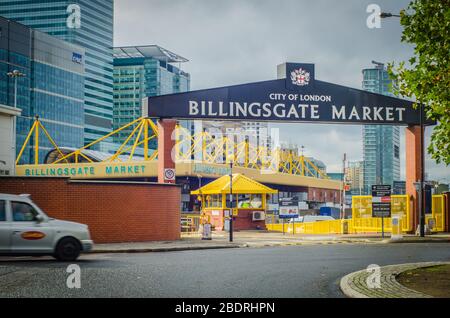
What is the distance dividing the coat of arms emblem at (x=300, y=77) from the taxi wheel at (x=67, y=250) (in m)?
18.2

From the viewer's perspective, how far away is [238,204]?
151 ft

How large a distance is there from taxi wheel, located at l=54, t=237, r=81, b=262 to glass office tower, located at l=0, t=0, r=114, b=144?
16887 centimetres

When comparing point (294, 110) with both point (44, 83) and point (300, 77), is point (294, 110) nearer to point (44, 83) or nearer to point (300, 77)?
point (300, 77)

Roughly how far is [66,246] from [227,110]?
1583cm

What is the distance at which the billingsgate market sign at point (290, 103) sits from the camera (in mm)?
30500

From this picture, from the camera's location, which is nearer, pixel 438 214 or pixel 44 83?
pixel 438 214

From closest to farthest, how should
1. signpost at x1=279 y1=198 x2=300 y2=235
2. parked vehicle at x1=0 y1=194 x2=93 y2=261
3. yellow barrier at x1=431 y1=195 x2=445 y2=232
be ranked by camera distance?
1. parked vehicle at x1=0 y1=194 x2=93 y2=261
2. yellow barrier at x1=431 y1=195 x2=445 y2=232
3. signpost at x1=279 y1=198 x2=300 y2=235

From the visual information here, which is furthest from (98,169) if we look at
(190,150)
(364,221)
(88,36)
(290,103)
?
(88,36)

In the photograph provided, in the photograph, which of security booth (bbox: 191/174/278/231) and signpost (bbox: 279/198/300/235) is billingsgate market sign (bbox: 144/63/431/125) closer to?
signpost (bbox: 279/198/300/235)

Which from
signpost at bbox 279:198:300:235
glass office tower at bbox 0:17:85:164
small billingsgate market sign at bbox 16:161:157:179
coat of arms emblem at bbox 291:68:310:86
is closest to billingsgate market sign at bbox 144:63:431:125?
coat of arms emblem at bbox 291:68:310:86

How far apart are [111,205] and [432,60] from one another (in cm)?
1586

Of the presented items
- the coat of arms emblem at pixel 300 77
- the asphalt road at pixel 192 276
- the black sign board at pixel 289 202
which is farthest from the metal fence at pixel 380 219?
the asphalt road at pixel 192 276

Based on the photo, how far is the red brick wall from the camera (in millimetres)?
23953
